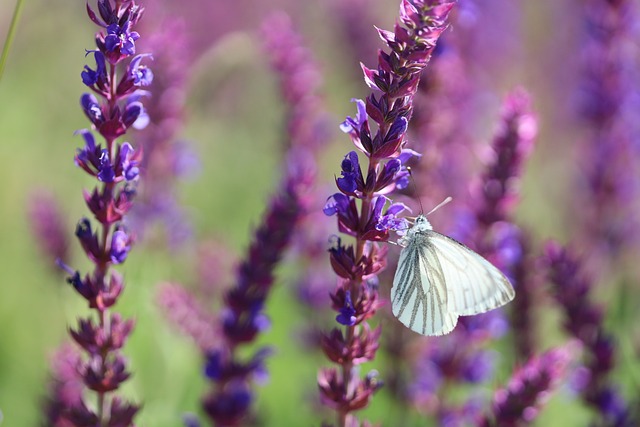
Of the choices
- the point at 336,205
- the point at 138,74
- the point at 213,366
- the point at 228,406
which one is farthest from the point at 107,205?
the point at 228,406

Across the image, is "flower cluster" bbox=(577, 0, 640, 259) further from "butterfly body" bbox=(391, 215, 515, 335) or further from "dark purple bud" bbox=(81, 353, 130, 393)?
"dark purple bud" bbox=(81, 353, 130, 393)

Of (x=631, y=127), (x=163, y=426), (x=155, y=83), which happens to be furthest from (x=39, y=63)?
(x=631, y=127)

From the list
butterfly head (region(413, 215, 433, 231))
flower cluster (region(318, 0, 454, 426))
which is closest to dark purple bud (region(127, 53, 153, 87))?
flower cluster (region(318, 0, 454, 426))

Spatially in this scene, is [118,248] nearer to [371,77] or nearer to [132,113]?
[132,113]

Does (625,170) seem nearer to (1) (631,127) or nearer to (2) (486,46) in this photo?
(1) (631,127)

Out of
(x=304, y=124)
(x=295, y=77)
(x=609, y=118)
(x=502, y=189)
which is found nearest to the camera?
(x=502, y=189)

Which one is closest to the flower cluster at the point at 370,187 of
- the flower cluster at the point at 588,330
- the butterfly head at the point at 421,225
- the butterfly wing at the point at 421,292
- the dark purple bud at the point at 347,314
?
the dark purple bud at the point at 347,314

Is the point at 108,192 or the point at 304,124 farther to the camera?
the point at 304,124

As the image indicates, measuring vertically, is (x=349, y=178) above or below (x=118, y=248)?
above
